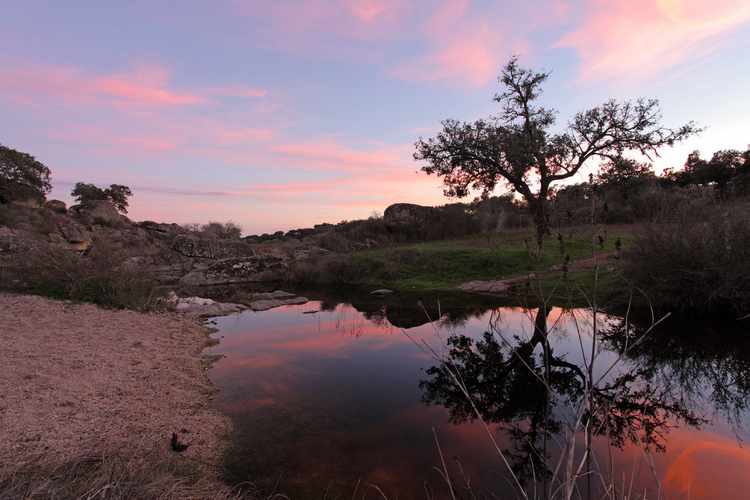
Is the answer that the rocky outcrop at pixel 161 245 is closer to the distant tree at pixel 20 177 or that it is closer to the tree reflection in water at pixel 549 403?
the distant tree at pixel 20 177

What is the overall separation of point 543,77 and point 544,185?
6730 millimetres

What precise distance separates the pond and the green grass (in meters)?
11.2

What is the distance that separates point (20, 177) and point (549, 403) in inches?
1916

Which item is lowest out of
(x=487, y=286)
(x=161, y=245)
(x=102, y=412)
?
(x=487, y=286)

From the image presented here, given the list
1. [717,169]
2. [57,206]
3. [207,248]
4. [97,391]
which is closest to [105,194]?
[57,206]

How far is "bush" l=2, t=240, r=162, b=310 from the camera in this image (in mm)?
12805

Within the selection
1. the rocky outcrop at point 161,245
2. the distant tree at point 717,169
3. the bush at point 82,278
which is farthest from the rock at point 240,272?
the distant tree at point 717,169

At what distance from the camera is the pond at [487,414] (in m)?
4.78

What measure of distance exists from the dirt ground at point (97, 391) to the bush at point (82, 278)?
1.80 m

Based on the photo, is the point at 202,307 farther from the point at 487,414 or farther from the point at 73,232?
the point at 73,232

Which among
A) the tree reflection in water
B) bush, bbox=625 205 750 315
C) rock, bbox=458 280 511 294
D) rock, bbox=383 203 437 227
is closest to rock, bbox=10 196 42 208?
rock, bbox=383 203 437 227

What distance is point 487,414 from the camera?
6.56 m

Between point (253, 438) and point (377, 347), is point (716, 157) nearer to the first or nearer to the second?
point (377, 347)

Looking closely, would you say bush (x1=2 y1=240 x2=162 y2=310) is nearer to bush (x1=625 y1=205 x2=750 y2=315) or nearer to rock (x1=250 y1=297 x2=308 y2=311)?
rock (x1=250 y1=297 x2=308 y2=311)
